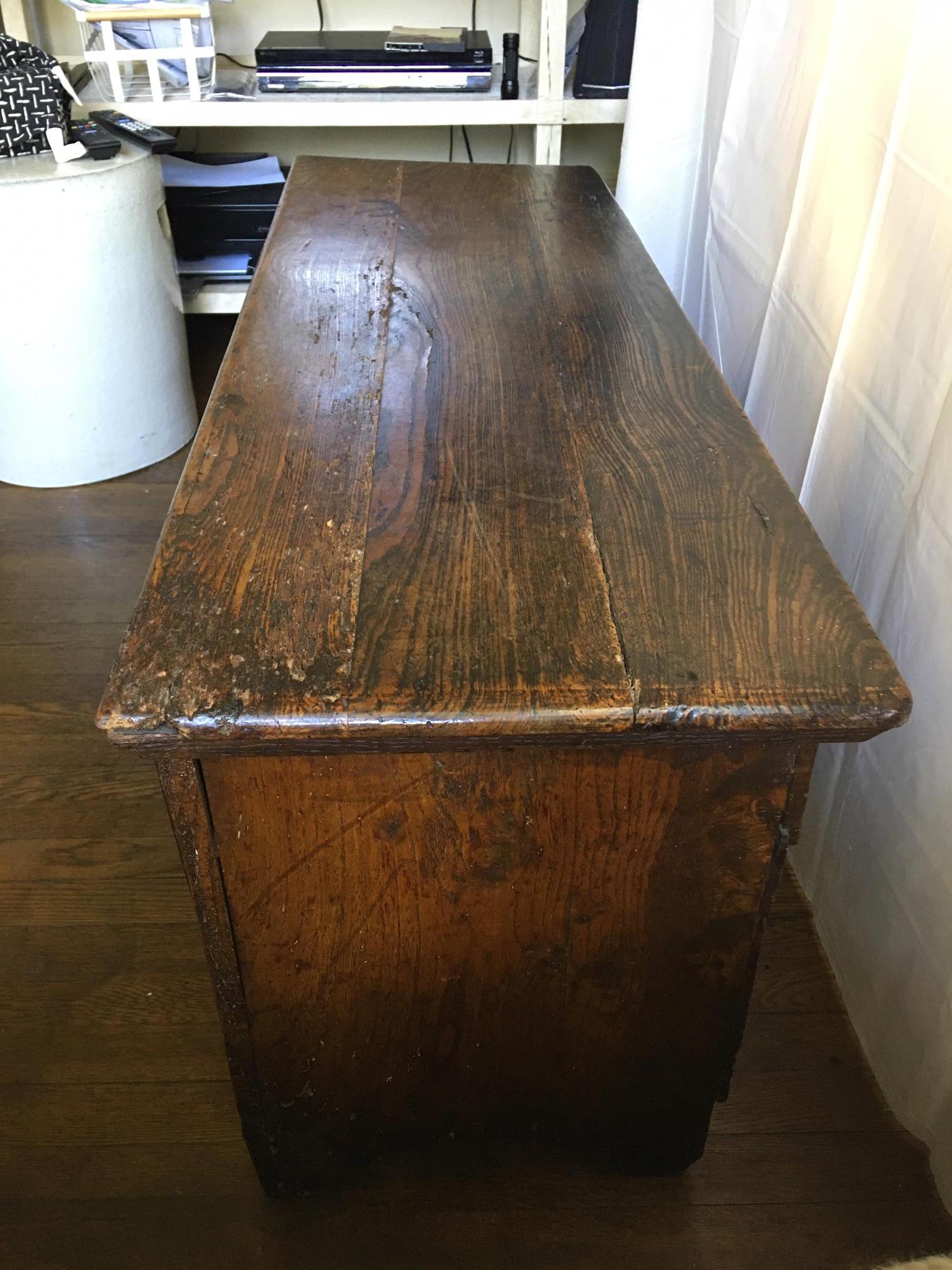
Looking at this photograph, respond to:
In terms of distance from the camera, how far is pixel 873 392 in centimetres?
92

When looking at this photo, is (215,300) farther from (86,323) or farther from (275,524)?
(275,524)

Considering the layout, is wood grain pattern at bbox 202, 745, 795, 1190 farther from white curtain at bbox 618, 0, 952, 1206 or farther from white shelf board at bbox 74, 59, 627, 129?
white shelf board at bbox 74, 59, 627, 129

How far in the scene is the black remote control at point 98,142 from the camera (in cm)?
165

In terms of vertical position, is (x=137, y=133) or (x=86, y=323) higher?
(x=137, y=133)

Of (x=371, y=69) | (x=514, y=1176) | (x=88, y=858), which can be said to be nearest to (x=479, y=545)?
(x=514, y=1176)

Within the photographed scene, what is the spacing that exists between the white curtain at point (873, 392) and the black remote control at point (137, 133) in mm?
916

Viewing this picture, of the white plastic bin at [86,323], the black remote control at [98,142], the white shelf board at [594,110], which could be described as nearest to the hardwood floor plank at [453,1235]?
the white plastic bin at [86,323]

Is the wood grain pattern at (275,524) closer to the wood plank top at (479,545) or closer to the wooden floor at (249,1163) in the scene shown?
the wood plank top at (479,545)

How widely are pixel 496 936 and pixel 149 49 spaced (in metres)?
1.71

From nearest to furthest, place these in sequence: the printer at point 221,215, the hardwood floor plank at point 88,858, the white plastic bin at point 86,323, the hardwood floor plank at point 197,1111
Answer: the hardwood floor plank at point 197,1111 → the hardwood floor plank at point 88,858 → the white plastic bin at point 86,323 → the printer at point 221,215

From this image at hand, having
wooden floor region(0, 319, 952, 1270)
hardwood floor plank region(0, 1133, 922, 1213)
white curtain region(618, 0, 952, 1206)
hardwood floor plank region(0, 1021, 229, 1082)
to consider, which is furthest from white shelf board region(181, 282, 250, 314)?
hardwood floor plank region(0, 1133, 922, 1213)

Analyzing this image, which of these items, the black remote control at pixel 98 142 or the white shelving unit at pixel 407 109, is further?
the white shelving unit at pixel 407 109

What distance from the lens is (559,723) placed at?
57 centimetres

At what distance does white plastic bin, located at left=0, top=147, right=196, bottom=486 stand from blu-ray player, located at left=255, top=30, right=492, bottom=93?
30 cm
